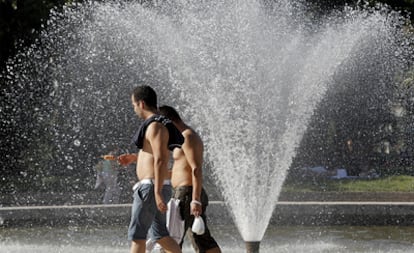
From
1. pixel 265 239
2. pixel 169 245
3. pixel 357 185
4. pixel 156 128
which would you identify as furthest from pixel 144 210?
pixel 357 185

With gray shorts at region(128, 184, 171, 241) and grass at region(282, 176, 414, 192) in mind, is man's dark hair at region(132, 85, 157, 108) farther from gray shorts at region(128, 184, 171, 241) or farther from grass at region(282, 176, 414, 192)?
grass at region(282, 176, 414, 192)

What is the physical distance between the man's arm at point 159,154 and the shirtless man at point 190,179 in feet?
1.11

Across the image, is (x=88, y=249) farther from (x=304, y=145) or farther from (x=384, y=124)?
(x=384, y=124)

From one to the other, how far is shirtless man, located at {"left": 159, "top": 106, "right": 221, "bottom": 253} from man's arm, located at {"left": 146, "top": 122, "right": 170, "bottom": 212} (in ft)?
1.11

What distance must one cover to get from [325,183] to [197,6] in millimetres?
9440

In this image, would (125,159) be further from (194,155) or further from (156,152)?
(156,152)

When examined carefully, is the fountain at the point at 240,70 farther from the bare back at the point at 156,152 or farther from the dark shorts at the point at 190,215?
the bare back at the point at 156,152

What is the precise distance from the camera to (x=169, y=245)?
245 inches

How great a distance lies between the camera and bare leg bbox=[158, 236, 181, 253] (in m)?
6.21

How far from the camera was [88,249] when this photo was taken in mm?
9484

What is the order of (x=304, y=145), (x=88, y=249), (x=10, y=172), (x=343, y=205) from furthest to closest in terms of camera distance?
(x=304, y=145) → (x=10, y=172) → (x=343, y=205) → (x=88, y=249)

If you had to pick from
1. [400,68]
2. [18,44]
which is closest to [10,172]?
[18,44]

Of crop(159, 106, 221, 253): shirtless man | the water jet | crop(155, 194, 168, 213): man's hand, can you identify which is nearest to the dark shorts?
crop(159, 106, 221, 253): shirtless man

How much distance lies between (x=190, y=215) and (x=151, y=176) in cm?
78
